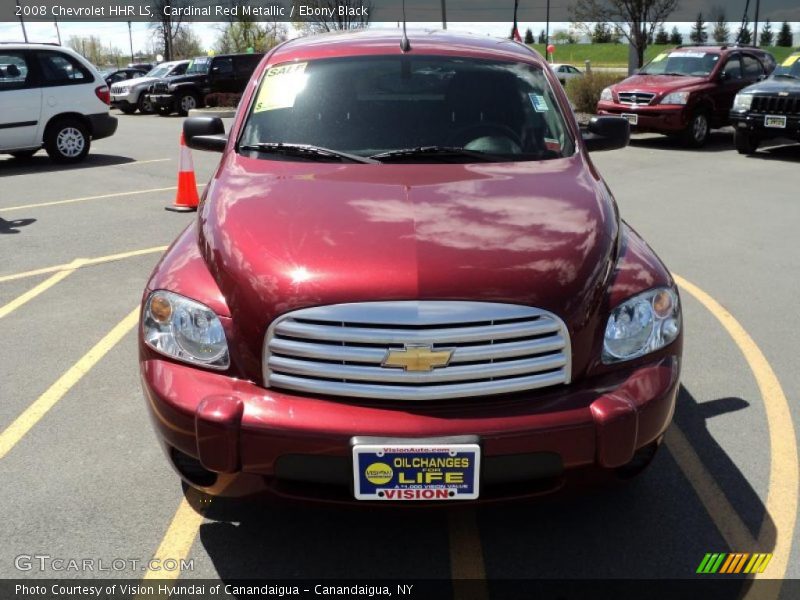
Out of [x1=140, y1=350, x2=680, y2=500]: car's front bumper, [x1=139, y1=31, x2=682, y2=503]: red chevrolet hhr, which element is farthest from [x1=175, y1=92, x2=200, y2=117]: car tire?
[x1=140, y1=350, x2=680, y2=500]: car's front bumper

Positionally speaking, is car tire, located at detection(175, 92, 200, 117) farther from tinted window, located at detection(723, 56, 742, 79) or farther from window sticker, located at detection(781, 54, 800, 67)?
window sticker, located at detection(781, 54, 800, 67)

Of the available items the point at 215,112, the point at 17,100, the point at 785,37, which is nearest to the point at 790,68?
the point at 17,100

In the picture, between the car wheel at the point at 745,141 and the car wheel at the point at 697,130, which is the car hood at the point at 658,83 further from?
the car wheel at the point at 745,141

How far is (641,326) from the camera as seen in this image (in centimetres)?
284

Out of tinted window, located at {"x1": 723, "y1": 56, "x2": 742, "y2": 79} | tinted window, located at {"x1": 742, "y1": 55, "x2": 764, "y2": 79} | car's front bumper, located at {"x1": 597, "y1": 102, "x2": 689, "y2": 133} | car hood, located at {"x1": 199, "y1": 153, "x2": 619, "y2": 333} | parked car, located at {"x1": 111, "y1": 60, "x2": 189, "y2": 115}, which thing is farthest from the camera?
parked car, located at {"x1": 111, "y1": 60, "x2": 189, "y2": 115}

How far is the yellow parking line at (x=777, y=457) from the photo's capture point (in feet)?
9.86

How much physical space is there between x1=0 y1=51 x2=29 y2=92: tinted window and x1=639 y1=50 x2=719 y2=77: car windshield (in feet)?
36.6

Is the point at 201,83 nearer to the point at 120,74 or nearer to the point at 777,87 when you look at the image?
the point at 120,74

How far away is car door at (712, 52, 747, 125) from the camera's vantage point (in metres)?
15.2

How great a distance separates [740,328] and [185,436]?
390cm

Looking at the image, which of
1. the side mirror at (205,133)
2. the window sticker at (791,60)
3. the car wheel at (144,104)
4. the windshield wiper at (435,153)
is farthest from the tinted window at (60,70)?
the car wheel at (144,104)

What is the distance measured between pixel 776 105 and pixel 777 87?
39 cm

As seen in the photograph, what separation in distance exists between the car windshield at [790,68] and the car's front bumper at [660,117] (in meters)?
1.61

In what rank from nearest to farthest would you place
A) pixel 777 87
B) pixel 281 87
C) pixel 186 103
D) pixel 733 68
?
pixel 281 87
pixel 777 87
pixel 733 68
pixel 186 103
